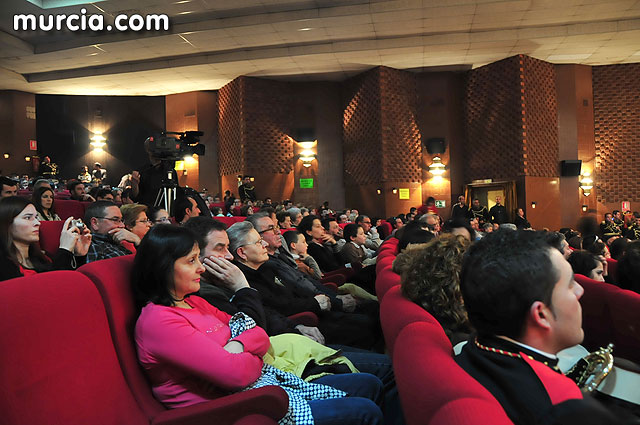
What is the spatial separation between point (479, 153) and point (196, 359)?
1237cm

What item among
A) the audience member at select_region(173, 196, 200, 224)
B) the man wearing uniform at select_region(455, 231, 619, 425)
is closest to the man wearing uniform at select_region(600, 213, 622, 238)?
the audience member at select_region(173, 196, 200, 224)

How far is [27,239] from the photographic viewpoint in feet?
8.18

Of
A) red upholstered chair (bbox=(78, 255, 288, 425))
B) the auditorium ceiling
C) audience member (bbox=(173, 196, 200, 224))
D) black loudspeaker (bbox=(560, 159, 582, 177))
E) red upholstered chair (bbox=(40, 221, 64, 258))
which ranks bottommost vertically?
red upholstered chair (bbox=(78, 255, 288, 425))

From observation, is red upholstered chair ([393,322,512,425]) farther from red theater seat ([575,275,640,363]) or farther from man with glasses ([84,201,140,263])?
man with glasses ([84,201,140,263])

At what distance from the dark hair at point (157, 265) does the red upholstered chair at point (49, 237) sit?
1.95 m

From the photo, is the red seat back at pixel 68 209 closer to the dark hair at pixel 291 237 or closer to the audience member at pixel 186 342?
the dark hair at pixel 291 237

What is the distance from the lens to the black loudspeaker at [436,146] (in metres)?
12.8

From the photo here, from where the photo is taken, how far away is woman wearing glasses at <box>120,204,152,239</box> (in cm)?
326

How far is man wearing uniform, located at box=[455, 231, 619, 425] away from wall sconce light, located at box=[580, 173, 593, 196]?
13.2 metres

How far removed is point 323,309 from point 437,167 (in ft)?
34.7

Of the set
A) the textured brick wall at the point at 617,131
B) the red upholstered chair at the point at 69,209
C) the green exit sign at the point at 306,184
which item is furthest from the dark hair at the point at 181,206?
the textured brick wall at the point at 617,131

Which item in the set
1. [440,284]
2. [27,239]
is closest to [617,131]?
[440,284]

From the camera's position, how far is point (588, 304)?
7.18 ft

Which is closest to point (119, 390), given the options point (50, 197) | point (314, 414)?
point (314, 414)
